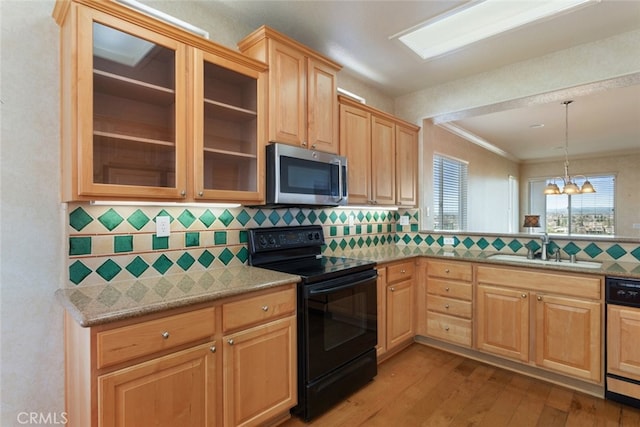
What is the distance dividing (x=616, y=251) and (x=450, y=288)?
127 cm

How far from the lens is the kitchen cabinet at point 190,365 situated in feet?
4.13

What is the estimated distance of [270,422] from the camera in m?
1.89

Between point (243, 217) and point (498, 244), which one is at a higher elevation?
point (243, 217)

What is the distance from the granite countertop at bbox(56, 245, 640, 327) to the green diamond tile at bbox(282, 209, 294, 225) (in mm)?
567

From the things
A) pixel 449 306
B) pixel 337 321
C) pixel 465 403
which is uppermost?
pixel 337 321

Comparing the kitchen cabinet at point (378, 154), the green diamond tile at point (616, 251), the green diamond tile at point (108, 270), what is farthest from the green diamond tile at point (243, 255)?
the green diamond tile at point (616, 251)

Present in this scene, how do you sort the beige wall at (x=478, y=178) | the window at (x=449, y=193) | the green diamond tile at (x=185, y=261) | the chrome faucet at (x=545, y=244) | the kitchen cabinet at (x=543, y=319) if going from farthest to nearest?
the window at (x=449, y=193)
the beige wall at (x=478, y=178)
the chrome faucet at (x=545, y=244)
the kitchen cabinet at (x=543, y=319)
the green diamond tile at (x=185, y=261)

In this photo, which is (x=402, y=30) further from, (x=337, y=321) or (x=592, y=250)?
(x=592, y=250)

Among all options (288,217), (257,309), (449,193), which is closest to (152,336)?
(257,309)

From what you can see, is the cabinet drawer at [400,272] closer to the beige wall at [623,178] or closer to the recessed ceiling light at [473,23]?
the recessed ceiling light at [473,23]

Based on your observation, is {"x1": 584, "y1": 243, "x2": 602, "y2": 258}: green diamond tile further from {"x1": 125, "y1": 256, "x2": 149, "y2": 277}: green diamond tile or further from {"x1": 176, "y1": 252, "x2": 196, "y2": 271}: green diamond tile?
{"x1": 125, "y1": 256, "x2": 149, "y2": 277}: green diamond tile

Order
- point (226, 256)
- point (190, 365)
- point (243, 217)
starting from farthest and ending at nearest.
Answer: point (243, 217), point (226, 256), point (190, 365)

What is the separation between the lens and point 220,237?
86.4 inches

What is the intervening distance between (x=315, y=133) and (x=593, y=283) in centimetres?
218
